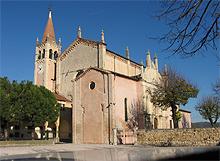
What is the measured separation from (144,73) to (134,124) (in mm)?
9561

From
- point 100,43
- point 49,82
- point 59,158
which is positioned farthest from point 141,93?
point 59,158

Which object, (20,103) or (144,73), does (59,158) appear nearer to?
(20,103)

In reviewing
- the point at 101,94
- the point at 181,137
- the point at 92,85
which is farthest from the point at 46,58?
the point at 181,137

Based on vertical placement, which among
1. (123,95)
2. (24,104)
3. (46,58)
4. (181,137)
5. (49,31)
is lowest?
(181,137)

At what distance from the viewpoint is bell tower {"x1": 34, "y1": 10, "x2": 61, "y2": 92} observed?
193ft

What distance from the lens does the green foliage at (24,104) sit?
3341cm

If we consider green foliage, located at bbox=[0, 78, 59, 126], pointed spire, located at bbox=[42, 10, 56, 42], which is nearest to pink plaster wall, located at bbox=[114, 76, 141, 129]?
green foliage, located at bbox=[0, 78, 59, 126]

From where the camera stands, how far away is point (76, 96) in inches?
1463

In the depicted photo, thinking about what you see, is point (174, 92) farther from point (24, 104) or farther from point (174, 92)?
point (24, 104)

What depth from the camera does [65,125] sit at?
42719 mm

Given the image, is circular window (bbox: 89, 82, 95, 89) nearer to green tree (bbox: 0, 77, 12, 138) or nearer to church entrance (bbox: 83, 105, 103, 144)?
church entrance (bbox: 83, 105, 103, 144)

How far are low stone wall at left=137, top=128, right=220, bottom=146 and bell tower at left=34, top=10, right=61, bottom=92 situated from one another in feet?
104

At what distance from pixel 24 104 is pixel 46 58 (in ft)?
88.8

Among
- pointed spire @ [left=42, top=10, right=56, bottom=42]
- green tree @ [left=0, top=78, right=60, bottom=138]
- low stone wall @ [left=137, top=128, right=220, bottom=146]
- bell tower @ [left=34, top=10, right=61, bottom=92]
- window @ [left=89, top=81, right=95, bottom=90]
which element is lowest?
low stone wall @ [left=137, top=128, right=220, bottom=146]
